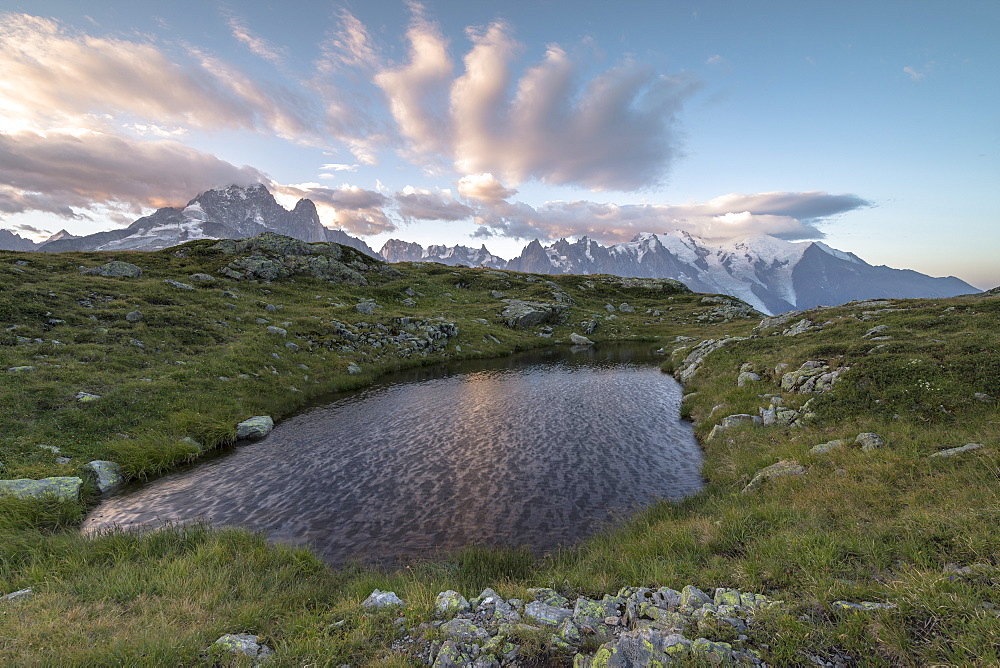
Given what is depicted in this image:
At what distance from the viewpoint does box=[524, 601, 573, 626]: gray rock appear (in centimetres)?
684

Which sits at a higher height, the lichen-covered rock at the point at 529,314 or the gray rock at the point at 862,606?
the lichen-covered rock at the point at 529,314

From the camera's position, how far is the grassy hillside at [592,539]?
602 centimetres

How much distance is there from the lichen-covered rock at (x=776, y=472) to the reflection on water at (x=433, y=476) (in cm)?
294

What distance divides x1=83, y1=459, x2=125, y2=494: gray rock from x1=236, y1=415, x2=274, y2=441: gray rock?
5.32m

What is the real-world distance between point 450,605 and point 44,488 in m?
16.0

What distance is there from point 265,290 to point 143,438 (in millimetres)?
43664

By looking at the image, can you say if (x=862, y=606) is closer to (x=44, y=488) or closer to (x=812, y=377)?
(x=812, y=377)

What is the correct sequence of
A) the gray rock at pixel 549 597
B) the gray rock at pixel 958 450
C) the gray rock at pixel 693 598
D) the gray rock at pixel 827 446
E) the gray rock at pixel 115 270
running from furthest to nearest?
the gray rock at pixel 115 270, the gray rock at pixel 827 446, the gray rock at pixel 958 450, the gray rock at pixel 549 597, the gray rock at pixel 693 598

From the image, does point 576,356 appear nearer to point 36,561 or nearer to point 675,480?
point 675,480

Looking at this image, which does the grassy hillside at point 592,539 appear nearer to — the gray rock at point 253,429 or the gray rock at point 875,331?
the gray rock at point 875,331

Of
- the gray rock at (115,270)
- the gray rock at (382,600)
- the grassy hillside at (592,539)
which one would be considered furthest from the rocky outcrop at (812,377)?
the gray rock at (115,270)

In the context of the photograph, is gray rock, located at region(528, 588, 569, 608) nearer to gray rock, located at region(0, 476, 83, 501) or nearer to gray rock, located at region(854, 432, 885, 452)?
gray rock, located at region(854, 432, 885, 452)

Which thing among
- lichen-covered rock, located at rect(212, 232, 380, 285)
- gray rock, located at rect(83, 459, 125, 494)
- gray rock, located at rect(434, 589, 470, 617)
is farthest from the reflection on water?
lichen-covered rock, located at rect(212, 232, 380, 285)

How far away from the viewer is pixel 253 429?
21688mm
